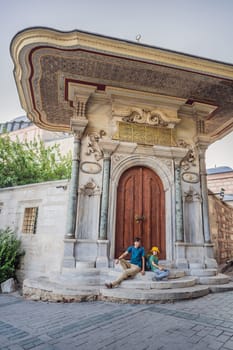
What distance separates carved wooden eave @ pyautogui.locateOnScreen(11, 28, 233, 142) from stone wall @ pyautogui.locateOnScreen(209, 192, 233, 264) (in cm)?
324

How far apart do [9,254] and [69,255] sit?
2.30m

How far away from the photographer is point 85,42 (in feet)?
15.9

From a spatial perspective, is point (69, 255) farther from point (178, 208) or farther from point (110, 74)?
point (110, 74)

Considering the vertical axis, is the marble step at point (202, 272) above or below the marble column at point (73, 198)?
below

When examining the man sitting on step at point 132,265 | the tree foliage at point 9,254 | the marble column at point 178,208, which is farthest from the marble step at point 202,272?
the tree foliage at point 9,254

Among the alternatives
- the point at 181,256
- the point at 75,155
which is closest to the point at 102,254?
the point at 181,256

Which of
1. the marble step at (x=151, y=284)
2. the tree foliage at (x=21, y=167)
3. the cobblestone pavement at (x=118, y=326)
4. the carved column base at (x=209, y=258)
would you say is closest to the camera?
the cobblestone pavement at (x=118, y=326)

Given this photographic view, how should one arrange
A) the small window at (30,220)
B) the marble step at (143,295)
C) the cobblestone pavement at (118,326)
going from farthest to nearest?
the small window at (30,220), the marble step at (143,295), the cobblestone pavement at (118,326)

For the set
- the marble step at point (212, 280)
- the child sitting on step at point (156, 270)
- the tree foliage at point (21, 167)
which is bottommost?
the marble step at point (212, 280)

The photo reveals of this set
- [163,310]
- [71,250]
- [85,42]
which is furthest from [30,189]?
[163,310]

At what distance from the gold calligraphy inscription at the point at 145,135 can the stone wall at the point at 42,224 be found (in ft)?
6.69

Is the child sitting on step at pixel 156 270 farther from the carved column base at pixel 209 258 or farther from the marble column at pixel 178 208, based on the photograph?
the carved column base at pixel 209 258

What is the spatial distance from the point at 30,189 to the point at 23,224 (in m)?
1.04

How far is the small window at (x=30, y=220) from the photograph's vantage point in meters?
6.68
